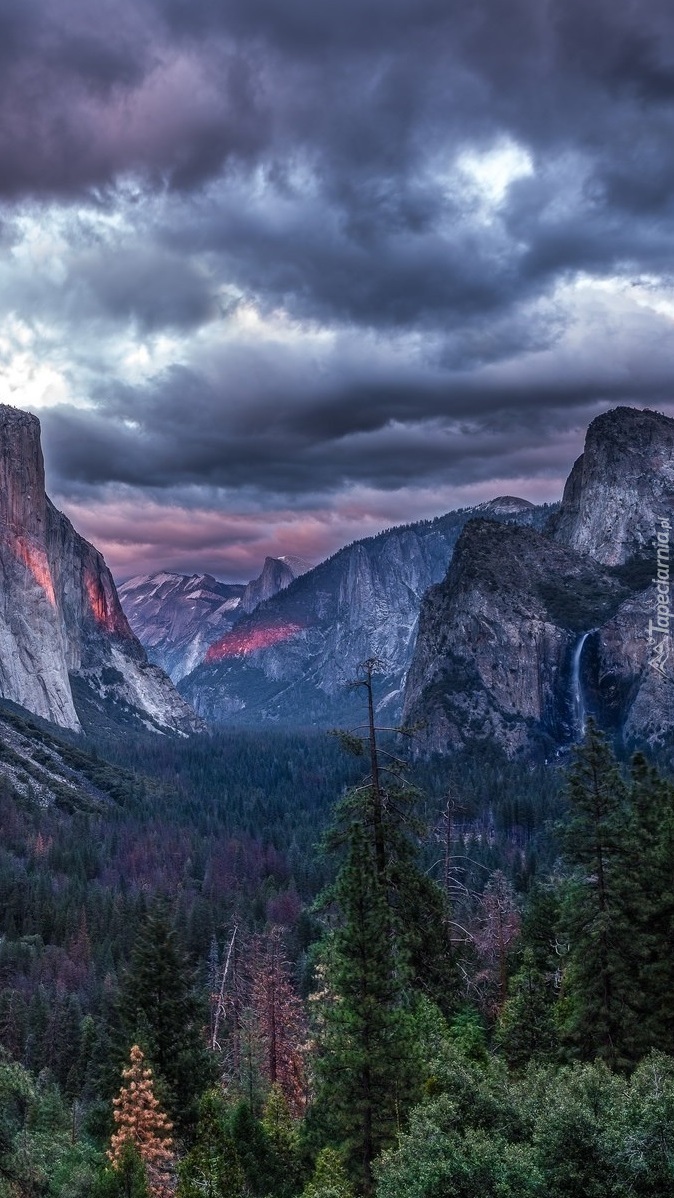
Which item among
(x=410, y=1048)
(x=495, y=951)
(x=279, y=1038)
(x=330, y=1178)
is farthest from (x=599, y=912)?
(x=495, y=951)

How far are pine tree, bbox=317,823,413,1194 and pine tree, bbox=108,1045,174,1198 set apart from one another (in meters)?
6.88

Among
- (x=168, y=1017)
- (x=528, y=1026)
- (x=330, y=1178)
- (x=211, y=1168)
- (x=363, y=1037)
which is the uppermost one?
(x=363, y=1037)

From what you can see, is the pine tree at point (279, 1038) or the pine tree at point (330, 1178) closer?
the pine tree at point (330, 1178)

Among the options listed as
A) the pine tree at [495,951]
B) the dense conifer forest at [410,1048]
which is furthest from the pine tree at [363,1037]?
the pine tree at [495,951]

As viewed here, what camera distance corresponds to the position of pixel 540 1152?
13.9 metres

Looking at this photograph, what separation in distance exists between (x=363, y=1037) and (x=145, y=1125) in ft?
31.3

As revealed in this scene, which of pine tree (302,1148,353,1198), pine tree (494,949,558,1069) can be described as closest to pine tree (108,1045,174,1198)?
pine tree (302,1148,353,1198)

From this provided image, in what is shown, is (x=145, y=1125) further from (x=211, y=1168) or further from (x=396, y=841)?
(x=396, y=841)

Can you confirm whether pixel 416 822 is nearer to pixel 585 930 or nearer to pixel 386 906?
pixel 386 906

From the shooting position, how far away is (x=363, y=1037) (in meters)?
21.1

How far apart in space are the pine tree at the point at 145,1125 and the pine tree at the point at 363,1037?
688 cm

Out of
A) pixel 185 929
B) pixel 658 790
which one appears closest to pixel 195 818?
pixel 185 929

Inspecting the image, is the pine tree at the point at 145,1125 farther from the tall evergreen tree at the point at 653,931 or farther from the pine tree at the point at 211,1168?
the tall evergreen tree at the point at 653,931

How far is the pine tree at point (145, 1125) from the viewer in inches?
987
